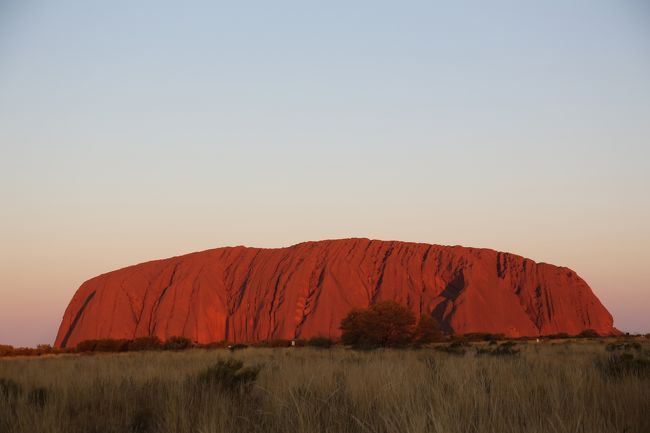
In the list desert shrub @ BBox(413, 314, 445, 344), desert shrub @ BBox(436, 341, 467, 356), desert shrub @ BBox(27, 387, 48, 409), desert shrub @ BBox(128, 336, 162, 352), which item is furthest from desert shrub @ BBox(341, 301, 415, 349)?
desert shrub @ BBox(27, 387, 48, 409)

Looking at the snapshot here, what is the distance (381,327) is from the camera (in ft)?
129

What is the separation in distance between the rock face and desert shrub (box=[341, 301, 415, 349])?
2598cm

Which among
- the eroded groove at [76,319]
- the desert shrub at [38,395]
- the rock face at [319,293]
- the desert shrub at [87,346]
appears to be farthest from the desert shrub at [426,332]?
the eroded groove at [76,319]

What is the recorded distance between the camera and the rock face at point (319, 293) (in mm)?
70562

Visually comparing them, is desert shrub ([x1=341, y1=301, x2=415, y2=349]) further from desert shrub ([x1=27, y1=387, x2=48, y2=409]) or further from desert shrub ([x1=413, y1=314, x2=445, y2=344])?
desert shrub ([x1=27, y1=387, x2=48, y2=409])

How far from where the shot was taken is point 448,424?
13.9 feet

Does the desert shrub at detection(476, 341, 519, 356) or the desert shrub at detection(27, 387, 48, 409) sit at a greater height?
the desert shrub at detection(27, 387, 48, 409)

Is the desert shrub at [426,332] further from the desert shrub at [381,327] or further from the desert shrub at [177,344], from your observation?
the desert shrub at [177,344]

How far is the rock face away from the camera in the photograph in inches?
2778

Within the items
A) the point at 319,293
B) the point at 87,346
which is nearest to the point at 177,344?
the point at 87,346

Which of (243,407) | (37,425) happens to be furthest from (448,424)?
(37,425)

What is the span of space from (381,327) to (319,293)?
1324 inches

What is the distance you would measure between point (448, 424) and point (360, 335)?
35921 mm

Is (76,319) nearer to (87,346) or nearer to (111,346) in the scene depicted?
(87,346)
